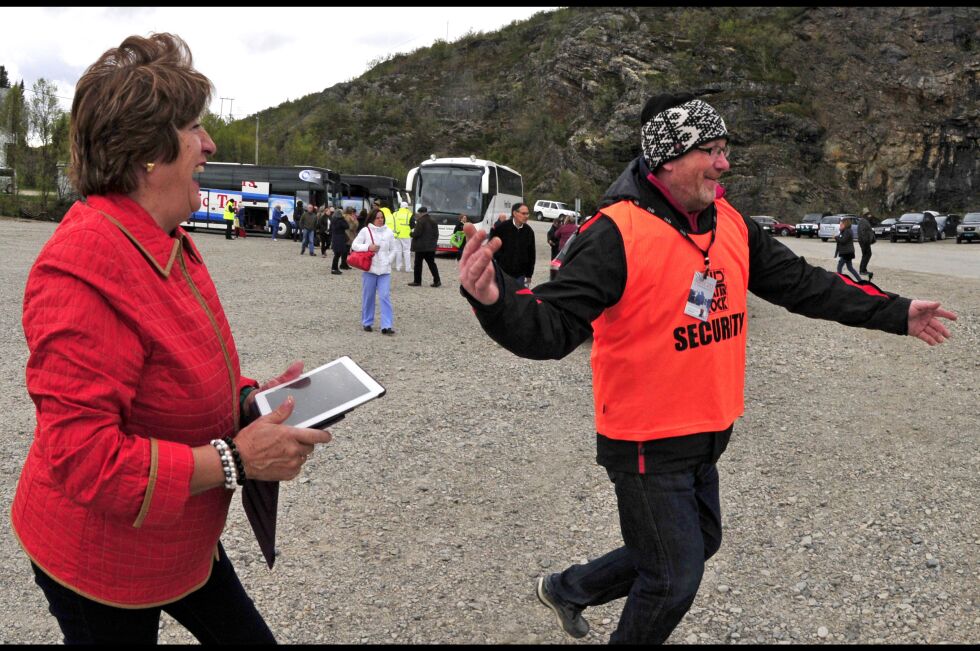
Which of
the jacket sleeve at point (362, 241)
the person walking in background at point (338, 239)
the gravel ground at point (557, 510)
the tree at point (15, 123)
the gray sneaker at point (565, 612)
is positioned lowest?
the gravel ground at point (557, 510)

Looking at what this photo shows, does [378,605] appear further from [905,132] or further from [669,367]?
[905,132]

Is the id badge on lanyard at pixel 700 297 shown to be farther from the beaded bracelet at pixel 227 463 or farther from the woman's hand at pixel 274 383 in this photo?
the beaded bracelet at pixel 227 463

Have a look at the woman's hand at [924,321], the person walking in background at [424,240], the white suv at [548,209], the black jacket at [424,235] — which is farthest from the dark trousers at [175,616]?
the white suv at [548,209]

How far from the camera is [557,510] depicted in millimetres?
4664

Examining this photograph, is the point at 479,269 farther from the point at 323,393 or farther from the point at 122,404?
the point at 122,404

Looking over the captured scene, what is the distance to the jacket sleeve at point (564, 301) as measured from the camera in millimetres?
2084

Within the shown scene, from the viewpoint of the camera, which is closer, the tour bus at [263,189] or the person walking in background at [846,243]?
the person walking in background at [846,243]

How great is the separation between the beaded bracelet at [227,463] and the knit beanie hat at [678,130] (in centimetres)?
163

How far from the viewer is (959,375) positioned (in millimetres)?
8492

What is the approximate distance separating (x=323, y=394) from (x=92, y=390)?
55cm

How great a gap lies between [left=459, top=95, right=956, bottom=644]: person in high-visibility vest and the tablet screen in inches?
23.0

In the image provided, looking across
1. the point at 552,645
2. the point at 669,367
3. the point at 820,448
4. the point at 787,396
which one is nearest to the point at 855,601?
the point at 552,645

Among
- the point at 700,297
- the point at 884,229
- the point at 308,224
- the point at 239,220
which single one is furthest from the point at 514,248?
the point at 884,229

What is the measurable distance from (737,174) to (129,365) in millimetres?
58434
